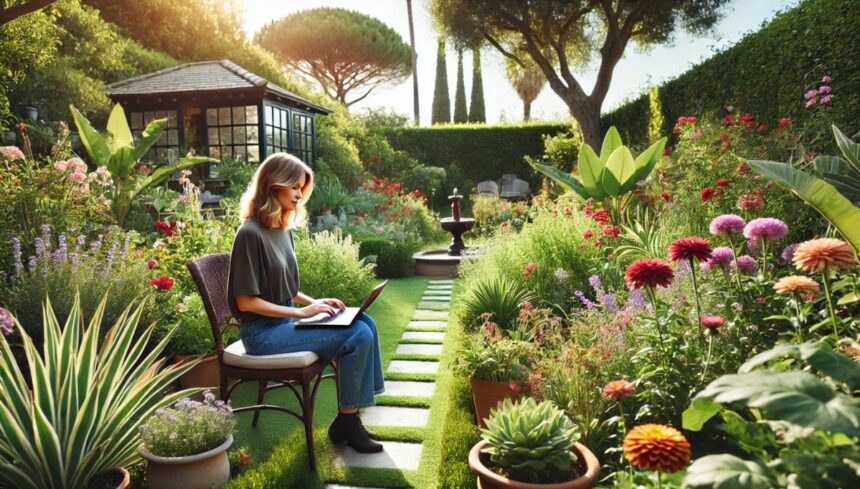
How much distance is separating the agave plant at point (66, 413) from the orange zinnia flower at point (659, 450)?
192cm

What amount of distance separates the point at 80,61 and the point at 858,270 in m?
14.2

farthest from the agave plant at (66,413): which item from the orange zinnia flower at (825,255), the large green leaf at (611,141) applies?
the large green leaf at (611,141)

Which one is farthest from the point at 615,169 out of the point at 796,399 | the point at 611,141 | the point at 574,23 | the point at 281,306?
the point at 574,23

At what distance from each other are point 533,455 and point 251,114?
41.6ft

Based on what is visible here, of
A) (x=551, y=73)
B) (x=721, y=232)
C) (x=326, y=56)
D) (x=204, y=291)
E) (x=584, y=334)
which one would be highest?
(x=326, y=56)

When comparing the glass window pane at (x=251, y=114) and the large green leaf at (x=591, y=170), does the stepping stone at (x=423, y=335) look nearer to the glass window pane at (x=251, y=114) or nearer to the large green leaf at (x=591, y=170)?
the large green leaf at (x=591, y=170)

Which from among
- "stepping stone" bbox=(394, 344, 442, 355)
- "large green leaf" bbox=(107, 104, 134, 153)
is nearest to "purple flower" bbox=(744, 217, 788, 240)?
"stepping stone" bbox=(394, 344, 442, 355)

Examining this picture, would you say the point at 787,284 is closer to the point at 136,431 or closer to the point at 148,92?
the point at 136,431

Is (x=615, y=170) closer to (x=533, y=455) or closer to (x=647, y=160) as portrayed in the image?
(x=647, y=160)

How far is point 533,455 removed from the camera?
196 centimetres

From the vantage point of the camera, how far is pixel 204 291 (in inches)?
114

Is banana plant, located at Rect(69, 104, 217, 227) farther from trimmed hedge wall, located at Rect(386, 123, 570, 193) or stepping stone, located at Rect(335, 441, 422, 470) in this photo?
trimmed hedge wall, located at Rect(386, 123, 570, 193)

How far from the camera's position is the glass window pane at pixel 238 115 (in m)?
13.2

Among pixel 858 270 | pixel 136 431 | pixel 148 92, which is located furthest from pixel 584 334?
pixel 148 92
